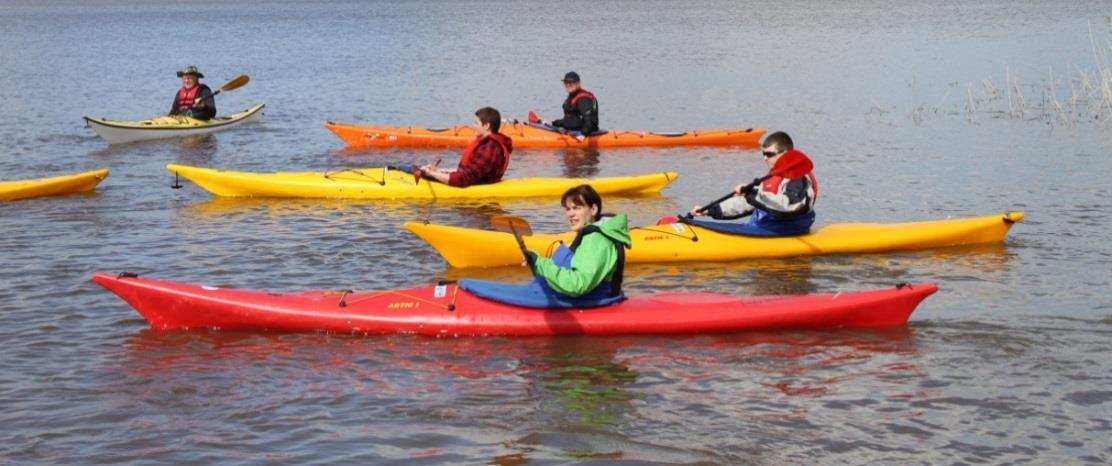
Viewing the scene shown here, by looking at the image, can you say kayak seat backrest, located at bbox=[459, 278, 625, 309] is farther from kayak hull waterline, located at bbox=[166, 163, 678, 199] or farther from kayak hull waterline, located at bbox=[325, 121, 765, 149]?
kayak hull waterline, located at bbox=[325, 121, 765, 149]

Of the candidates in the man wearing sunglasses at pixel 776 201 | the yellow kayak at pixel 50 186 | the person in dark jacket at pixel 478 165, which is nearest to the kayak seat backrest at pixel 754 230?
the man wearing sunglasses at pixel 776 201

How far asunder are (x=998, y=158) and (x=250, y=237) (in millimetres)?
8741

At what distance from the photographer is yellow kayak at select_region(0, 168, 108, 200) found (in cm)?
1334

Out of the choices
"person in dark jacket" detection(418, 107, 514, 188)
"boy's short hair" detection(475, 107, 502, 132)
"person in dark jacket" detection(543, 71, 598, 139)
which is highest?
"person in dark jacket" detection(543, 71, 598, 139)

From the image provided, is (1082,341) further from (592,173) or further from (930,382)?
(592,173)

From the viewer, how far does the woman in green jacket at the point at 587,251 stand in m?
7.61

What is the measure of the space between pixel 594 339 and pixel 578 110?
9291 millimetres

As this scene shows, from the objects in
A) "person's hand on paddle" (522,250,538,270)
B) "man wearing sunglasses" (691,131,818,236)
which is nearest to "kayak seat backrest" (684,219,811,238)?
"man wearing sunglasses" (691,131,818,236)

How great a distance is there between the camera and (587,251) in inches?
307

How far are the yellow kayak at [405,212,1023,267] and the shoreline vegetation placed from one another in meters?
8.10

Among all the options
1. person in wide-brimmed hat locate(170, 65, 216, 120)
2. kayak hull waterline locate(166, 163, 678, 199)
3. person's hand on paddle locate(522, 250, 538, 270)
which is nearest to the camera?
person's hand on paddle locate(522, 250, 538, 270)

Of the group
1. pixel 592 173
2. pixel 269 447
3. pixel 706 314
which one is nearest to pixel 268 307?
pixel 269 447

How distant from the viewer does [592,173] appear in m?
15.8

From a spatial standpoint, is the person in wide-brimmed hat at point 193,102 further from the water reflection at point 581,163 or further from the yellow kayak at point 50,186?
the water reflection at point 581,163
